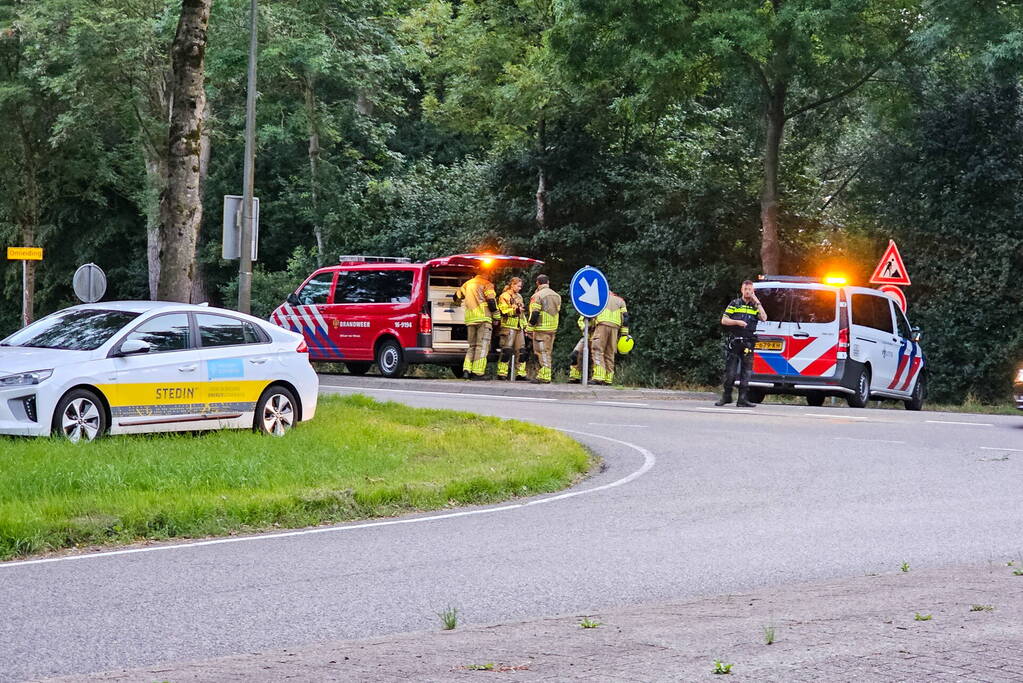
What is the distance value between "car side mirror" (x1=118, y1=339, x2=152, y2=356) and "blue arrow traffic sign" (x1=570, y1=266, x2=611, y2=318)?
438 inches

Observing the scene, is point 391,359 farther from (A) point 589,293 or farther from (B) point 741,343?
(B) point 741,343

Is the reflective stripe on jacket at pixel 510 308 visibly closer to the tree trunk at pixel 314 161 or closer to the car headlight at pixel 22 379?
the car headlight at pixel 22 379

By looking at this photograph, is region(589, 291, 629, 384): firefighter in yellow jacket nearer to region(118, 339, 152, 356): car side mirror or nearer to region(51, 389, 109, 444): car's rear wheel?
region(118, 339, 152, 356): car side mirror

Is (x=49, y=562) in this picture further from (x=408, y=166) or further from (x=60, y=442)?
(x=408, y=166)

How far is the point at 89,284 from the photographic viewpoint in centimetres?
2689

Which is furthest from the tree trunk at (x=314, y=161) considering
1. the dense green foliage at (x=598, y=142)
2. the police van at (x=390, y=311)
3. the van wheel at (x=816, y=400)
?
the van wheel at (x=816, y=400)

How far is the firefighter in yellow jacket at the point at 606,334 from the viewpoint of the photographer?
86.4 ft

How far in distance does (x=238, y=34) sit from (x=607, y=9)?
14.0 meters

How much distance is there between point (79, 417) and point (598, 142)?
22957 millimetres

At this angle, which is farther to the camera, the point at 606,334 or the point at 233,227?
the point at 606,334

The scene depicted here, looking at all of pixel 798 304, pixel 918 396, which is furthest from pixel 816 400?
pixel 798 304

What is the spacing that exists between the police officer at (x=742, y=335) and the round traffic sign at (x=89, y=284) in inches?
440

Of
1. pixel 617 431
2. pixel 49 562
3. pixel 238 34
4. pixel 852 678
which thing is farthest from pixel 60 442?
pixel 238 34

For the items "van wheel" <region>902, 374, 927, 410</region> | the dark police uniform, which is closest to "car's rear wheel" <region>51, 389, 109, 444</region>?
the dark police uniform
